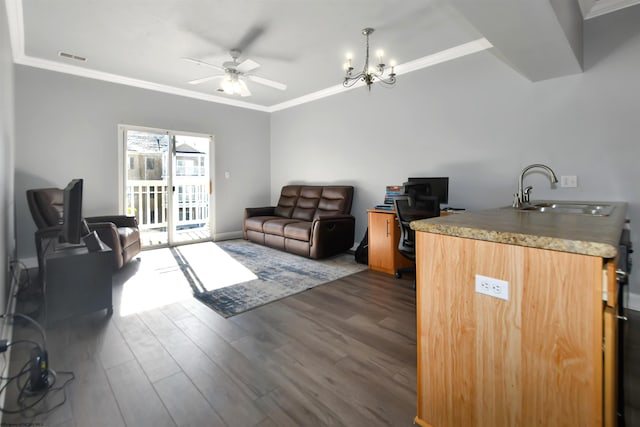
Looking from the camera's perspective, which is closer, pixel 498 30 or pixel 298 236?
pixel 498 30

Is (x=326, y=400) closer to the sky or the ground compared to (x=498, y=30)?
closer to the ground

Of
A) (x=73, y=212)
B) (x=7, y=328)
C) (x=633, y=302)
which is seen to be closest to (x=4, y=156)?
(x=73, y=212)

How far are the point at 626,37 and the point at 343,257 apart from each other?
356 cm

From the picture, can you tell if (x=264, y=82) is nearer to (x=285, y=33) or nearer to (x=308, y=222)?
(x=285, y=33)

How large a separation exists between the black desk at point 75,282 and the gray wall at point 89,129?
2.17 m

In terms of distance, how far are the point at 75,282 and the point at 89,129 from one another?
9.47 ft

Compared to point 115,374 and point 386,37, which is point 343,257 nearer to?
point 386,37

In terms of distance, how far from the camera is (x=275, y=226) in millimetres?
4688

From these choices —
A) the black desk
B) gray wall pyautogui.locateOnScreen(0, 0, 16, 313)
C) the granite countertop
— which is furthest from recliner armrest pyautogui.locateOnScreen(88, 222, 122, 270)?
the granite countertop

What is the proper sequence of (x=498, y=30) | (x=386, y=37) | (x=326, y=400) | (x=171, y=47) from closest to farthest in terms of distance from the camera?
1. (x=326, y=400)
2. (x=498, y=30)
3. (x=386, y=37)
4. (x=171, y=47)

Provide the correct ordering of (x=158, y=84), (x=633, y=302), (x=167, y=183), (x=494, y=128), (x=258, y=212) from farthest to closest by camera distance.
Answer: (x=258, y=212) < (x=167, y=183) < (x=158, y=84) < (x=494, y=128) < (x=633, y=302)

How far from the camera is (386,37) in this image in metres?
3.16

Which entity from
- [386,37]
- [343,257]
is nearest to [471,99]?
[386,37]

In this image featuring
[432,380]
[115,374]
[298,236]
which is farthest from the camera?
[298,236]
